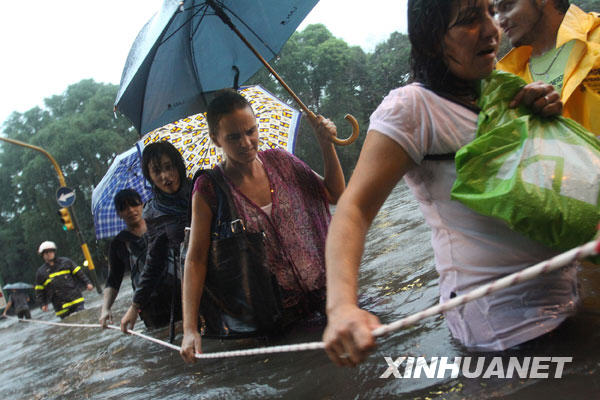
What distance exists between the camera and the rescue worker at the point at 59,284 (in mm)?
9438

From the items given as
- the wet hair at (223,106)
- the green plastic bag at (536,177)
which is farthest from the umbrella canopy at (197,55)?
the green plastic bag at (536,177)

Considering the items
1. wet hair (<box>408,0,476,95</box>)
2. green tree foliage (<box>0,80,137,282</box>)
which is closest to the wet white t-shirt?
wet hair (<box>408,0,476,95</box>)

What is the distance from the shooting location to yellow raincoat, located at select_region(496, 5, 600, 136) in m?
2.15

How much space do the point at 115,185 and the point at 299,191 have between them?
9.44 feet

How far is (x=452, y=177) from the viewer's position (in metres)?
1.48

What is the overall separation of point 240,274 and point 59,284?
802cm

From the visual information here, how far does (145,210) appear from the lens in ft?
14.1

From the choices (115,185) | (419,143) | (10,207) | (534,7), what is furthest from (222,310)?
(10,207)

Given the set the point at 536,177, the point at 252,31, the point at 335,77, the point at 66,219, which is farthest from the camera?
the point at 335,77

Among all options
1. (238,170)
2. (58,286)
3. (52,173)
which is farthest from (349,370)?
(52,173)

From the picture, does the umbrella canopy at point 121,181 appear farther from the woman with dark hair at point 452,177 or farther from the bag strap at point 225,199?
the woman with dark hair at point 452,177

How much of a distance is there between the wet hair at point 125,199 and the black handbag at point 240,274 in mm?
2405

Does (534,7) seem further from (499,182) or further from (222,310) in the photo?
(222,310)

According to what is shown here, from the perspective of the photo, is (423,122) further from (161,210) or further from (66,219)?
(66,219)
